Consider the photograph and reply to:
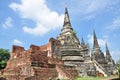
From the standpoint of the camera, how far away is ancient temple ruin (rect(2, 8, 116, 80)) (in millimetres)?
24928

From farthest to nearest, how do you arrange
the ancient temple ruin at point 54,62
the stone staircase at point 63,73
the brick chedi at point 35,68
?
the stone staircase at point 63,73 < the ancient temple ruin at point 54,62 < the brick chedi at point 35,68

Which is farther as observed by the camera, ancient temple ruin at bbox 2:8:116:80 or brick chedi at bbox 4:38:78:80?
ancient temple ruin at bbox 2:8:116:80

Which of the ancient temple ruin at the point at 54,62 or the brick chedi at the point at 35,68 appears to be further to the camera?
the ancient temple ruin at the point at 54,62

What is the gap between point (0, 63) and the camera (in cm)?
4084

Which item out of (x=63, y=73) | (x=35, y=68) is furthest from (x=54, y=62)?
(x=35, y=68)

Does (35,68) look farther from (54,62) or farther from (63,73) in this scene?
(54,62)

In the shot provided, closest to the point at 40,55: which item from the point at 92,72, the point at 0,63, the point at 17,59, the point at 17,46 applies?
the point at 17,59

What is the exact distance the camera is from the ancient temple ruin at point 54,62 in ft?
81.8

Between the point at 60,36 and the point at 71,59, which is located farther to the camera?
the point at 60,36

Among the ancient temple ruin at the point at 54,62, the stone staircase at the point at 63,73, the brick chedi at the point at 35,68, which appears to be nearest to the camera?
the brick chedi at the point at 35,68

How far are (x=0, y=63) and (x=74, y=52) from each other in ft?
49.9

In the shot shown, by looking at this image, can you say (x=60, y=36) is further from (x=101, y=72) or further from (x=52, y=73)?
(x=52, y=73)

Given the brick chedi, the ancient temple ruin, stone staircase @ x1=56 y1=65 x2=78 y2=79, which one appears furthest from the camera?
stone staircase @ x1=56 y1=65 x2=78 y2=79

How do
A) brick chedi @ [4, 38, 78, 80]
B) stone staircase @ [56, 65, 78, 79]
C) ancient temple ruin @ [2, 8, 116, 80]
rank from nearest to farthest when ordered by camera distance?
brick chedi @ [4, 38, 78, 80] → ancient temple ruin @ [2, 8, 116, 80] → stone staircase @ [56, 65, 78, 79]
